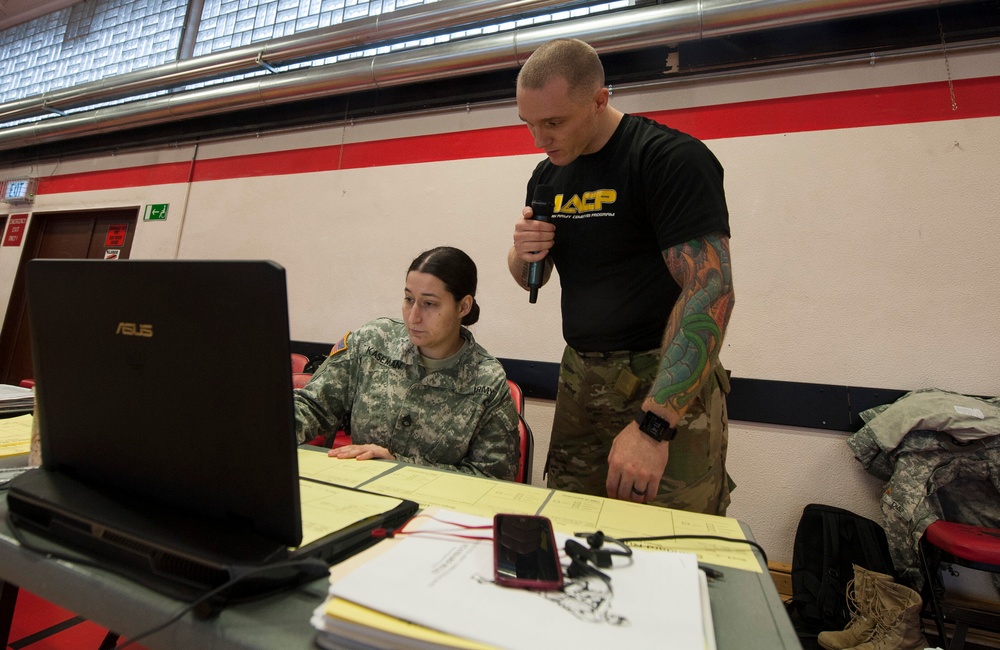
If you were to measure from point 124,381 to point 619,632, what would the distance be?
56 centimetres

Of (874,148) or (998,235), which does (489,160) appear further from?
(998,235)

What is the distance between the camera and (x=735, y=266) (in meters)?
2.26

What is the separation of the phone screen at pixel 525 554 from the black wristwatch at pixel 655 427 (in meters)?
0.36

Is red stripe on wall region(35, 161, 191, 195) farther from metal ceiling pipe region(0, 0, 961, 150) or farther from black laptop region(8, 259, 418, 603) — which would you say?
black laptop region(8, 259, 418, 603)

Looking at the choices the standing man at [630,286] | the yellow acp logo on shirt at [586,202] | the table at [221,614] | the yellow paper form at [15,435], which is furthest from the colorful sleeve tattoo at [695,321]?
the yellow paper form at [15,435]

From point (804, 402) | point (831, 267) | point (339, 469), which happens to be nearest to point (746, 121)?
point (831, 267)

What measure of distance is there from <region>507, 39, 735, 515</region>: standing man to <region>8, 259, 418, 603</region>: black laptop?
2.04 feet

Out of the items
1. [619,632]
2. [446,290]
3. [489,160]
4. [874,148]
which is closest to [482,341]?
[489,160]

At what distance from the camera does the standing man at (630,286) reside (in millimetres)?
892

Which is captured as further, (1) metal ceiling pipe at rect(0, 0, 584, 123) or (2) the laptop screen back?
(1) metal ceiling pipe at rect(0, 0, 584, 123)

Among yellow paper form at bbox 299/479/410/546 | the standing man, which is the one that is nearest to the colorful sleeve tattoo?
the standing man

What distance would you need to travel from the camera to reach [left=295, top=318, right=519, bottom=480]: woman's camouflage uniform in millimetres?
1262

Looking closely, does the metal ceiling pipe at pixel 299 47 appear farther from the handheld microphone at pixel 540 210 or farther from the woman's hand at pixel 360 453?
the woman's hand at pixel 360 453

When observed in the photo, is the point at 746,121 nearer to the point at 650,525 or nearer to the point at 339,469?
the point at 650,525
